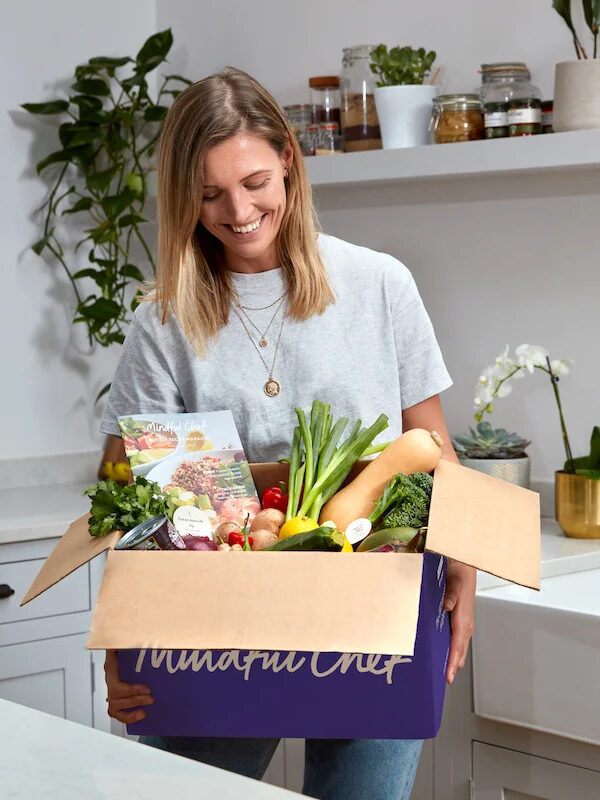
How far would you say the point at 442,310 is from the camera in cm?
256

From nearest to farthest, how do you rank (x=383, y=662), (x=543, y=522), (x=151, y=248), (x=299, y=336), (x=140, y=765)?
(x=140, y=765), (x=383, y=662), (x=299, y=336), (x=543, y=522), (x=151, y=248)

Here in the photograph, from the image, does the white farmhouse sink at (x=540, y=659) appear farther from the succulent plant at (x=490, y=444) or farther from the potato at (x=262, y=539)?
the potato at (x=262, y=539)

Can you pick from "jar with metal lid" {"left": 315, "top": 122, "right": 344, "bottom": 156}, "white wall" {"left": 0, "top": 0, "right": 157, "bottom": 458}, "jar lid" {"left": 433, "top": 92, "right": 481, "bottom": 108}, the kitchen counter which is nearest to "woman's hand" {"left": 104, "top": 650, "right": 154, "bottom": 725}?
the kitchen counter

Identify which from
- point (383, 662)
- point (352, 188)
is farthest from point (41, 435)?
point (383, 662)

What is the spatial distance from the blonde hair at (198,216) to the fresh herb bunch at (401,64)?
3.37ft

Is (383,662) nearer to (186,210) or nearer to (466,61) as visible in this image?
(186,210)

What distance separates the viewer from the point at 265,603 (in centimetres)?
93

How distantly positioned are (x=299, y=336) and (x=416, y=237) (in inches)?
49.1

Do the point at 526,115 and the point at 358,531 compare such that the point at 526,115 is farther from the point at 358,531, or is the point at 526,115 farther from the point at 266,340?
the point at 358,531

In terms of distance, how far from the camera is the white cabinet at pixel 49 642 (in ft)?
7.36

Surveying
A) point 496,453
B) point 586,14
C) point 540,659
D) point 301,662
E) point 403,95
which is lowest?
point 540,659

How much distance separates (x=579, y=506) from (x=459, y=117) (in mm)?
856

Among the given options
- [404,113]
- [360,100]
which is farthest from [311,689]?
[360,100]

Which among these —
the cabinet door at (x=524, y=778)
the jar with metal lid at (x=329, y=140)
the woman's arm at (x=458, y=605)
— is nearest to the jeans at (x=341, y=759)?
the woman's arm at (x=458, y=605)
